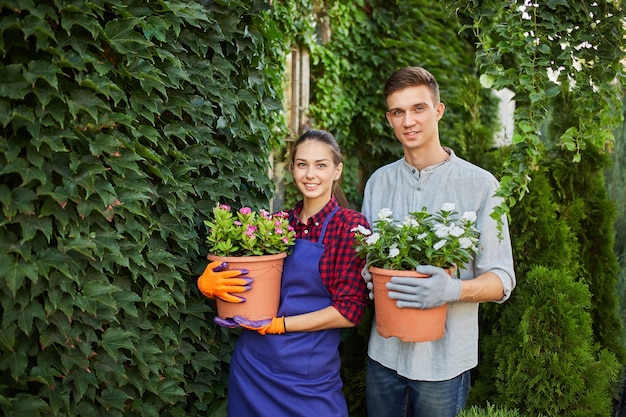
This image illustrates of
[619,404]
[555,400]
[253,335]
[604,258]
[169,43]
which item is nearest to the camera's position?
[169,43]

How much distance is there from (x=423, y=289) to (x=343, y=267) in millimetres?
337

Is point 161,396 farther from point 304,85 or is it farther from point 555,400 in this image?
point 304,85

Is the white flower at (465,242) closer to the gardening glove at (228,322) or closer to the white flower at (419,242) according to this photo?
the white flower at (419,242)

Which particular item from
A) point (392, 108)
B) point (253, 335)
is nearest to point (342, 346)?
point (253, 335)

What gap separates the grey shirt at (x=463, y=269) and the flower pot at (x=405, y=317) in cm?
18

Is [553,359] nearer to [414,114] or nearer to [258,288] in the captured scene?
[414,114]

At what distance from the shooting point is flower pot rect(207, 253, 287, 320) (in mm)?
1944

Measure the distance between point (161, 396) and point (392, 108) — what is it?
1427mm

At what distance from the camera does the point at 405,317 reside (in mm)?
1880

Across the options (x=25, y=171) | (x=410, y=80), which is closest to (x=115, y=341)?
(x=25, y=171)

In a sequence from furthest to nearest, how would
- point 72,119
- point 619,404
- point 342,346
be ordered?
point 619,404 < point 342,346 < point 72,119

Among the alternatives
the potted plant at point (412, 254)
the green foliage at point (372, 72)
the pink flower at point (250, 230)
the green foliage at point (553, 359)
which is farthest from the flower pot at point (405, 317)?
the green foliage at point (372, 72)

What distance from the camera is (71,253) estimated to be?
5.67ft

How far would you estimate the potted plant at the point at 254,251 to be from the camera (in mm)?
1950
